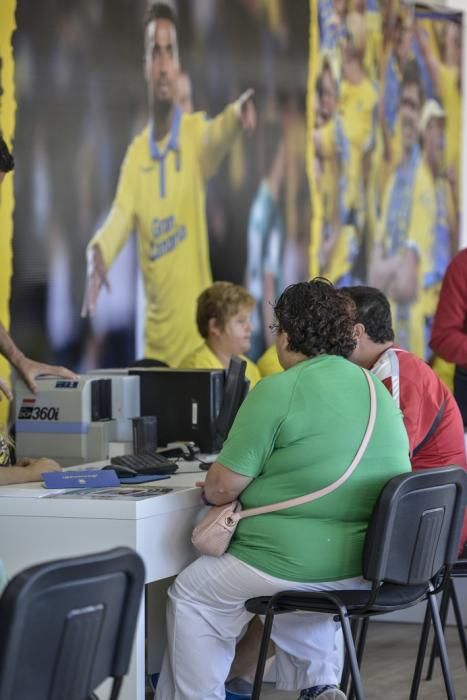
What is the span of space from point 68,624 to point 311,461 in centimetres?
116

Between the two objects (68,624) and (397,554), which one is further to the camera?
(397,554)

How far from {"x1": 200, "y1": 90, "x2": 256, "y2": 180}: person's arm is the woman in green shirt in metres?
3.18

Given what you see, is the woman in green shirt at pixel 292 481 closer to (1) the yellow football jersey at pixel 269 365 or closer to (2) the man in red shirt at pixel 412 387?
(2) the man in red shirt at pixel 412 387

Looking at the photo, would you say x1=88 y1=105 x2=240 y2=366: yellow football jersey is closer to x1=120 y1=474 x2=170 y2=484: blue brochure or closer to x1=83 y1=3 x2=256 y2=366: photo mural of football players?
x1=83 y1=3 x2=256 y2=366: photo mural of football players

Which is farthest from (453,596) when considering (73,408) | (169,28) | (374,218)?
(374,218)

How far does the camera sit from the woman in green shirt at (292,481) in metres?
3.00

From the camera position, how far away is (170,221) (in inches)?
237

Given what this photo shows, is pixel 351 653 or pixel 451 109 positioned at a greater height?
pixel 451 109

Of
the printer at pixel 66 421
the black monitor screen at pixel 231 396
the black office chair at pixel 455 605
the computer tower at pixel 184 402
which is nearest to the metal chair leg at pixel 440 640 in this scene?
the black office chair at pixel 455 605

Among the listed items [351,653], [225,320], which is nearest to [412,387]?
[351,653]

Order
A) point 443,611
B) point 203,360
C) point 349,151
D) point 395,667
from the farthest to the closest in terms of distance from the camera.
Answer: point 349,151, point 203,360, point 395,667, point 443,611

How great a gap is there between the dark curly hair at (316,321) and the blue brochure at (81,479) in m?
0.65

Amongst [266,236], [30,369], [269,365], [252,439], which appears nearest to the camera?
[252,439]

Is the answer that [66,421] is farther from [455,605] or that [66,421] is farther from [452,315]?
[452,315]
